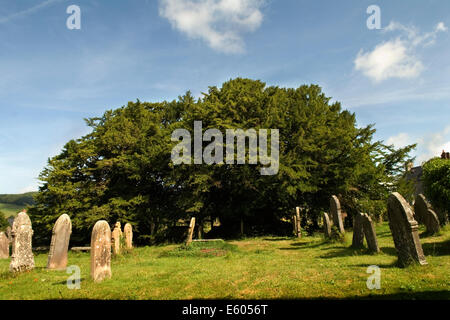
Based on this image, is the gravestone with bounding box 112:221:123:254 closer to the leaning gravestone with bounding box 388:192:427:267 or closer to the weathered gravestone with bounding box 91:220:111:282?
the weathered gravestone with bounding box 91:220:111:282

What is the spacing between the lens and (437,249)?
9219mm

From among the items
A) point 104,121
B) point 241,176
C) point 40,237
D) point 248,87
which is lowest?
point 40,237

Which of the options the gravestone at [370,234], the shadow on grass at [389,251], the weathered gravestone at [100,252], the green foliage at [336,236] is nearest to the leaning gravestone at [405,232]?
the gravestone at [370,234]

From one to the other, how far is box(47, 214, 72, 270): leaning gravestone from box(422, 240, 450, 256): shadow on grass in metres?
13.8

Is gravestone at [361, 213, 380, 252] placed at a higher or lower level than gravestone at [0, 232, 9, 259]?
higher

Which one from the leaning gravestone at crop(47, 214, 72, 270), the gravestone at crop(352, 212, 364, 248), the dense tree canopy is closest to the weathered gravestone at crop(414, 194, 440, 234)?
the gravestone at crop(352, 212, 364, 248)

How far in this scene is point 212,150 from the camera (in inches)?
808

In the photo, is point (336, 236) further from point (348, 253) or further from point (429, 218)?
point (429, 218)

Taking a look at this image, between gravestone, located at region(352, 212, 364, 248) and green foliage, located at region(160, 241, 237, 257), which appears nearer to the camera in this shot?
gravestone, located at region(352, 212, 364, 248)

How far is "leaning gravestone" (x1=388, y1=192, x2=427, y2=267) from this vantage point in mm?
6957

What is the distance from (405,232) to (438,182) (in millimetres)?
3812

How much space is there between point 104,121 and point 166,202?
425 inches
